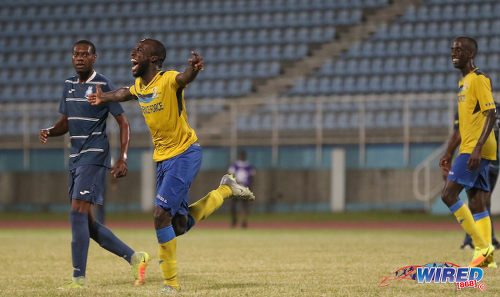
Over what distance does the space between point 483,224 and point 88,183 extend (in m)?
→ 4.27

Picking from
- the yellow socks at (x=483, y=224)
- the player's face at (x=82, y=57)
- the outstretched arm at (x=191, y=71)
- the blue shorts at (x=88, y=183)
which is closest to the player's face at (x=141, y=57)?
the outstretched arm at (x=191, y=71)

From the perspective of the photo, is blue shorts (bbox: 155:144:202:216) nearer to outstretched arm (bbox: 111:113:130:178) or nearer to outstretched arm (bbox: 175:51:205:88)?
outstretched arm (bbox: 111:113:130:178)

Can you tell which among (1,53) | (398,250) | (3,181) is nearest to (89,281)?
(398,250)

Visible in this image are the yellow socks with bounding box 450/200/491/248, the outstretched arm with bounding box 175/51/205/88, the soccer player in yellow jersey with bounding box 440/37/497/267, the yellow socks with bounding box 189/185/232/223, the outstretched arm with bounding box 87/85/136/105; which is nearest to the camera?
the outstretched arm with bounding box 175/51/205/88

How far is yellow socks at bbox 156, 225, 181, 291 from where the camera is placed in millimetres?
6688

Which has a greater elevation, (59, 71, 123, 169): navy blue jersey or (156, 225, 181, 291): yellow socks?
(59, 71, 123, 169): navy blue jersey

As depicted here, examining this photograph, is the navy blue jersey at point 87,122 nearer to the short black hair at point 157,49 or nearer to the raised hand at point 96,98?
the raised hand at point 96,98

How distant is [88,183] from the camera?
723cm

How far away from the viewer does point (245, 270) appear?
29.1 ft

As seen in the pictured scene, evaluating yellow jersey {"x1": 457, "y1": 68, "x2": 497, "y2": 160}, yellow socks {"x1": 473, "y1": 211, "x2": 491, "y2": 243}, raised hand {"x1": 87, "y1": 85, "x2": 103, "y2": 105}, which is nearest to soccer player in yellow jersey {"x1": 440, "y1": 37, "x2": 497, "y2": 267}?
yellow jersey {"x1": 457, "y1": 68, "x2": 497, "y2": 160}

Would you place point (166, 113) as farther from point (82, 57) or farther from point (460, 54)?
point (460, 54)

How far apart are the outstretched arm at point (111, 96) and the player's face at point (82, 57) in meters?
0.33

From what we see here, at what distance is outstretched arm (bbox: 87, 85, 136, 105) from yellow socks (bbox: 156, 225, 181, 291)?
4.06ft

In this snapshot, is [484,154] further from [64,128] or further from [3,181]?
[3,181]
